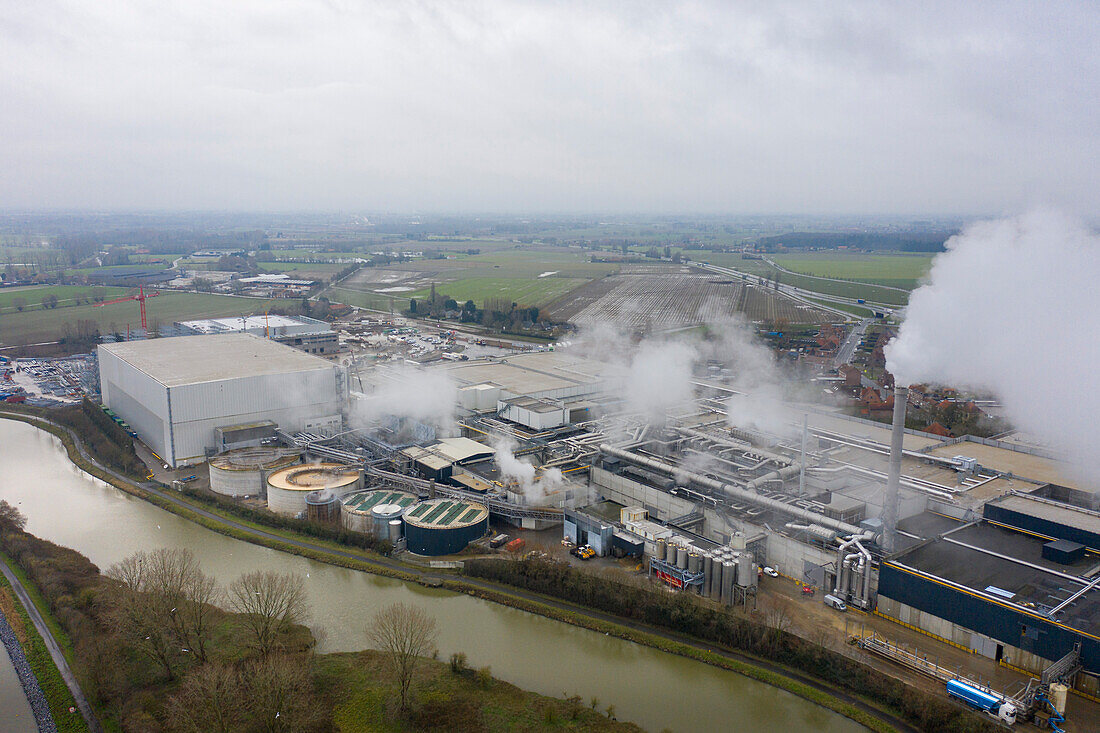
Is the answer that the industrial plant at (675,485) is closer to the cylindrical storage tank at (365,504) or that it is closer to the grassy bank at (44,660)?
the cylindrical storage tank at (365,504)

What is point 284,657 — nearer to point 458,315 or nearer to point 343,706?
point 343,706

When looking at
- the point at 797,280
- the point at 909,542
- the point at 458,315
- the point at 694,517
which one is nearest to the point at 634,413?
the point at 694,517

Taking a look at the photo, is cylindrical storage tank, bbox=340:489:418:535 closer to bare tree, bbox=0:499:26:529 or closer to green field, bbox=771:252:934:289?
bare tree, bbox=0:499:26:529

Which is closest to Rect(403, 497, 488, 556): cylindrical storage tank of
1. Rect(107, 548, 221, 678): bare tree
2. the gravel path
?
Rect(107, 548, 221, 678): bare tree

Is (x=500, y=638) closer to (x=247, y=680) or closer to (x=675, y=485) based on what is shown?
(x=247, y=680)

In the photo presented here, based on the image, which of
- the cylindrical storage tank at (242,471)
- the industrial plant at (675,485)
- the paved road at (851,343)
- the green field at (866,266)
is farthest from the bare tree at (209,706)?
the green field at (866,266)

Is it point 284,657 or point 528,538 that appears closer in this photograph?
point 284,657
